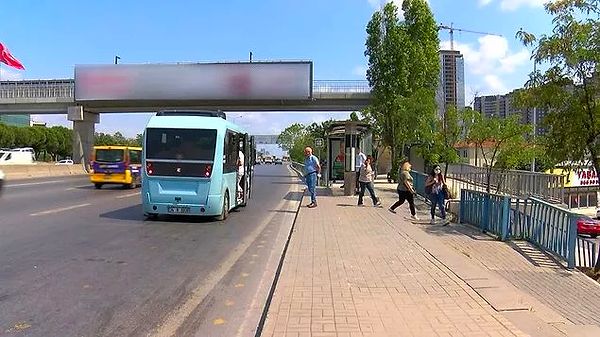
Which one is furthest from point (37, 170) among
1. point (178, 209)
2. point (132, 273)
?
point (132, 273)

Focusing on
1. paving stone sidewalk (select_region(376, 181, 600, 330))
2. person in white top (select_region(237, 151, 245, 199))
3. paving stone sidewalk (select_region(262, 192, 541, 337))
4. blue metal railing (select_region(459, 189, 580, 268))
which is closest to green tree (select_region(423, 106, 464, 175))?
blue metal railing (select_region(459, 189, 580, 268))

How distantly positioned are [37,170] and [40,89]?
18019 mm

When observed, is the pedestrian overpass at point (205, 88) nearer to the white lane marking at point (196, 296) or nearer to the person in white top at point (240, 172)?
the person in white top at point (240, 172)

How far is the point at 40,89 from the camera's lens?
53.6m

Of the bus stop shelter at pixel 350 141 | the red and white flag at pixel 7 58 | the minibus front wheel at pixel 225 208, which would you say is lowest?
the minibus front wheel at pixel 225 208

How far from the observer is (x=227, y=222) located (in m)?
14.1

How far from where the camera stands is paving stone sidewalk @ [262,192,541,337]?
5188 millimetres

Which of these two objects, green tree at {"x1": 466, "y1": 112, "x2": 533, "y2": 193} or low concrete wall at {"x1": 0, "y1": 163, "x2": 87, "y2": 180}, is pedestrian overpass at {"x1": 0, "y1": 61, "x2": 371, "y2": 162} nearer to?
low concrete wall at {"x1": 0, "y1": 163, "x2": 87, "y2": 180}

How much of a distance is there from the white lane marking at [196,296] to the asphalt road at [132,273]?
0.04 ft

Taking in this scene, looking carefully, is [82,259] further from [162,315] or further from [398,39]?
[398,39]

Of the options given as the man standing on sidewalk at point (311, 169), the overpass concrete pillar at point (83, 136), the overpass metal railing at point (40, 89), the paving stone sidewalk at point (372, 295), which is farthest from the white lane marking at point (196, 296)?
the overpass metal railing at point (40, 89)

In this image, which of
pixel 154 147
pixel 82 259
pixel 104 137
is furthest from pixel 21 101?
pixel 104 137

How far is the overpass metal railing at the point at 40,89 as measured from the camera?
53.3 meters

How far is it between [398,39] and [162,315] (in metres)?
27.5
